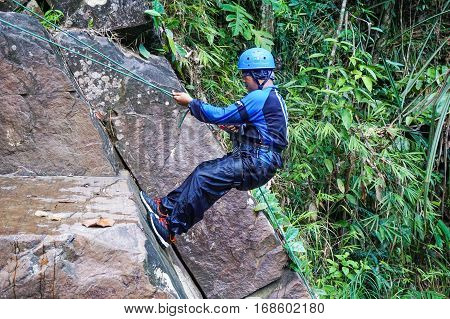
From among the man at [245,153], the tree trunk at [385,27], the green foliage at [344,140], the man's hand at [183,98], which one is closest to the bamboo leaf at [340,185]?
the green foliage at [344,140]

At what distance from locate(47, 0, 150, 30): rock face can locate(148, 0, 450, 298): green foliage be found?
0.37 metres

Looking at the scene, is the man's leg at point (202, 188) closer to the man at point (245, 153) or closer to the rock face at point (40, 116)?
the man at point (245, 153)

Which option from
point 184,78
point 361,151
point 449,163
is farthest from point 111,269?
point 449,163

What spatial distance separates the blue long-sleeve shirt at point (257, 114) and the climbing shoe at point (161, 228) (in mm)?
761

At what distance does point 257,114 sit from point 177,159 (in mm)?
1203

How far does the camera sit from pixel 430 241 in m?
6.90

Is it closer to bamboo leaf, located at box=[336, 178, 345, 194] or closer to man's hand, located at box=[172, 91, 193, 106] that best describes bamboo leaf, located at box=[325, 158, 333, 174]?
bamboo leaf, located at box=[336, 178, 345, 194]

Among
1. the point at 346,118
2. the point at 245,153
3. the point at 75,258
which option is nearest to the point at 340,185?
the point at 346,118

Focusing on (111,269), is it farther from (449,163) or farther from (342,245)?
(449,163)

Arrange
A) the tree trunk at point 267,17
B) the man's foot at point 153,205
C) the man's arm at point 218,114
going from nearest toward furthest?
the man's arm at point 218,114, the man's foot at point 153,205, the tree trunk at point 267,17

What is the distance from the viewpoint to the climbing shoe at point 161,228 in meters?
4.11

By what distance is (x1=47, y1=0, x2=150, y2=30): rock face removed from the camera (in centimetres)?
517

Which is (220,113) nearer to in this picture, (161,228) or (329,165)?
(161,228)

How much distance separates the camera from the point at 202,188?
407 cm
